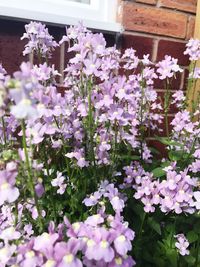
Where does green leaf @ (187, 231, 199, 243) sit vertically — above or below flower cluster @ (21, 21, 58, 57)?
below

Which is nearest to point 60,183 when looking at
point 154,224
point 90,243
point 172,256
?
point 154,224

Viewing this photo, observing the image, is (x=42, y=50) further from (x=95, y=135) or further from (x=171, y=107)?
(x=171, y=107)

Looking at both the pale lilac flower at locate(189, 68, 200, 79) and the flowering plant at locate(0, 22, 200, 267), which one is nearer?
the flowering plant at locate(0, 22, 200, 267)

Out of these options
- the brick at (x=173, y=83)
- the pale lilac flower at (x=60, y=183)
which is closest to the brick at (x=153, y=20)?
the brick at (x=173, y=83)

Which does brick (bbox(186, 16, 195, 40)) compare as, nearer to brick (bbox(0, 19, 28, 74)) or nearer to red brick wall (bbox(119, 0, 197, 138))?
red brick wall (bbox(119, 0, 197, 138))

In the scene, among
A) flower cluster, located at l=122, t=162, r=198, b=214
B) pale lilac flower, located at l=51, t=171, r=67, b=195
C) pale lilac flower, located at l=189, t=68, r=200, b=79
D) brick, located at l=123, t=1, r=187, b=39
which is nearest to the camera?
flower cluster, located at l=122, t=162, r=198, b=214

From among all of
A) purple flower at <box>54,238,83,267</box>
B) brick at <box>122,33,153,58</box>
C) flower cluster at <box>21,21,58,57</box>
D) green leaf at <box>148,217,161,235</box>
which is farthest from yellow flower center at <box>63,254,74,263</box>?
brick at <box>122,33,153,58</box>
